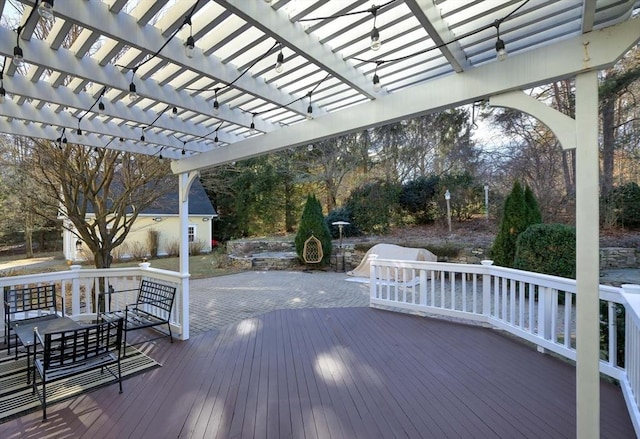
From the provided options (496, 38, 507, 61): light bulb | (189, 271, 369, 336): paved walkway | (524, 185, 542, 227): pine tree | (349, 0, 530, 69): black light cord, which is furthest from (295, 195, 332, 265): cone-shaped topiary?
(496, 38, 507, 61): light bulb

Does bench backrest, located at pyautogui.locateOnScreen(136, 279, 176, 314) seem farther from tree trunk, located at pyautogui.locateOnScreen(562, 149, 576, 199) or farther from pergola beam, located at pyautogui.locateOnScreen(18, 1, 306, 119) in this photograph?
tree trunk, located at pyautogui.locateOnScreen(562, 149, 576, 199)

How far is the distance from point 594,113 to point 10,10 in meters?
7.06

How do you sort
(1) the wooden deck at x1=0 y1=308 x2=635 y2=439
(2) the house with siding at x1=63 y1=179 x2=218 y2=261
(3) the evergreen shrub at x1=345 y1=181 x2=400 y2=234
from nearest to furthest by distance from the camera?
(1) the wooden deck at x1=0 y1=308 x2=635 y2=439 → (3) the evergreen shrub at x1=345 y1=181 x2=400 y2=234 → (2) the house with siding at x1=63 y1=179 x2=218 y2=261

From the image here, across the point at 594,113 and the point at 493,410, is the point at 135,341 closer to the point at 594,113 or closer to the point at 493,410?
the point at 493,410

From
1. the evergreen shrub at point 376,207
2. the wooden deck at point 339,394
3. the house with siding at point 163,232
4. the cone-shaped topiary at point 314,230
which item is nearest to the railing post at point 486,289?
the wooden deck at point 339,394

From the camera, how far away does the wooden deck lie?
2.30 metres

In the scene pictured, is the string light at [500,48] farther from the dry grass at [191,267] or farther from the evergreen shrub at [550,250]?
the dry grass at [191,267]

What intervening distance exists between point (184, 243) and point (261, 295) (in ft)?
9.42

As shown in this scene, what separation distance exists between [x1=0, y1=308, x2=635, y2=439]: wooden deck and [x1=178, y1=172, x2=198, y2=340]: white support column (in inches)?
11.9

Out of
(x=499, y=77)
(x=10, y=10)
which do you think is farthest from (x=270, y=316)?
(x=10, y=10)

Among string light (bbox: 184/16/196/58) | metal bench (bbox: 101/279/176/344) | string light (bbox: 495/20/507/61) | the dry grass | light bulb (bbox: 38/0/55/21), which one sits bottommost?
the dry grass

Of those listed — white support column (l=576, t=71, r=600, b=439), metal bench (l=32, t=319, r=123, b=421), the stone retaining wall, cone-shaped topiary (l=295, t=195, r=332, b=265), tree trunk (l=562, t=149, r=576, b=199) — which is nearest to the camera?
white support column (l=576, t=71, r=600, b=439)

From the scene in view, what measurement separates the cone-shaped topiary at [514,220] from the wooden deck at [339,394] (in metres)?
3.83

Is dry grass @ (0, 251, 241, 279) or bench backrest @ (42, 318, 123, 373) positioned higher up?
bench backrest @ (42, 318, 123, 373)
